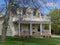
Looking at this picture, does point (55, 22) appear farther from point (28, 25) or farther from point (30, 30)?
point (30, 30)

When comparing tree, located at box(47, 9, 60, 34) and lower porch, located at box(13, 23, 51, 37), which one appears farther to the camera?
tree, located at box(47, 9, 60, 34)

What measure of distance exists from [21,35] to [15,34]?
2.23 meters

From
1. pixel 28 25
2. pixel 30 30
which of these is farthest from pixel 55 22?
pixel 30 30

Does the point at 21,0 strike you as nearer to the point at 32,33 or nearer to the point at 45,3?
the point at 45,3

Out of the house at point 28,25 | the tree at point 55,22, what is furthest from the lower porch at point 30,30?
the tree at point 55,22

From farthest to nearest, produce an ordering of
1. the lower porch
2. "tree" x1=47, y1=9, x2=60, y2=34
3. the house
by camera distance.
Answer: "tree" x1=47, y1=9, x2=60, y2=34 → the house → the lower porch

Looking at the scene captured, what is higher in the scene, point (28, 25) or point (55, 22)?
point (55, 22)

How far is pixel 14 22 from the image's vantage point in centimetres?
3622

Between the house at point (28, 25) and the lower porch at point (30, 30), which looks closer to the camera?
the lower porch at point (30, 30)

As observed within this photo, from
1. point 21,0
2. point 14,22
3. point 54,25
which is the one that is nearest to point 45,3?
point 21,0

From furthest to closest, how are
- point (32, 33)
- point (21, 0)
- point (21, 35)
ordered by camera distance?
point (32, 33) < point (21, 35) < point (21, 0)

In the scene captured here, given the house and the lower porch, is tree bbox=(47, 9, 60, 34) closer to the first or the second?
the lower porch

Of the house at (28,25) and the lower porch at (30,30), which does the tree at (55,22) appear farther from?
the house at (28,25)

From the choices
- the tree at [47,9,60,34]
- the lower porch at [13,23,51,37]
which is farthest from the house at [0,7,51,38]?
the tree at [47,9,60,34]
